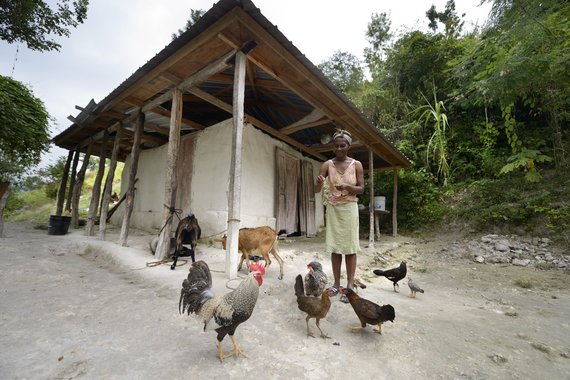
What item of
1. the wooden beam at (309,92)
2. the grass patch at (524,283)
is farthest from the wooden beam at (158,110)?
the grass patch at (524,283)

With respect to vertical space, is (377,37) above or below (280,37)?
above

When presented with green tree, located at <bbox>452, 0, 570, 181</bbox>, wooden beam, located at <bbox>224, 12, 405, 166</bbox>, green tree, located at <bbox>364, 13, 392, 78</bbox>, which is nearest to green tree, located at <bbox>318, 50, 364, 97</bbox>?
green tree, located at <bbox>364, 13, 392, 78</bbox>

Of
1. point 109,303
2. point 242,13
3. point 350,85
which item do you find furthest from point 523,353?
point 350,85

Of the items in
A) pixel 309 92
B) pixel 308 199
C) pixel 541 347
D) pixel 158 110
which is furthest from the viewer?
pixel 308 199

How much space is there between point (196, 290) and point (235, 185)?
5.94 ft

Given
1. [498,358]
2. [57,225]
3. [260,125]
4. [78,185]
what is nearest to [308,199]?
[260,125]

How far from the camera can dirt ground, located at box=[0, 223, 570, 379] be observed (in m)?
1.74

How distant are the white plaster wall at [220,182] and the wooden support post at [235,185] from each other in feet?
7.02

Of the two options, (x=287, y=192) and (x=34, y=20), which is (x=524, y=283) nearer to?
(x=287, y=192)

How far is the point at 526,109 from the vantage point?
9266mm

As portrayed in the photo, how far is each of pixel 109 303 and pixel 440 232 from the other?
9116mm

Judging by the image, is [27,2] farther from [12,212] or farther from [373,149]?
[12,212]

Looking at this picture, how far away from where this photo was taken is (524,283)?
14.3 feet

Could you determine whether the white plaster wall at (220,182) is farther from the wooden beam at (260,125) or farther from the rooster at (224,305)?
the rooster at (224,305)
